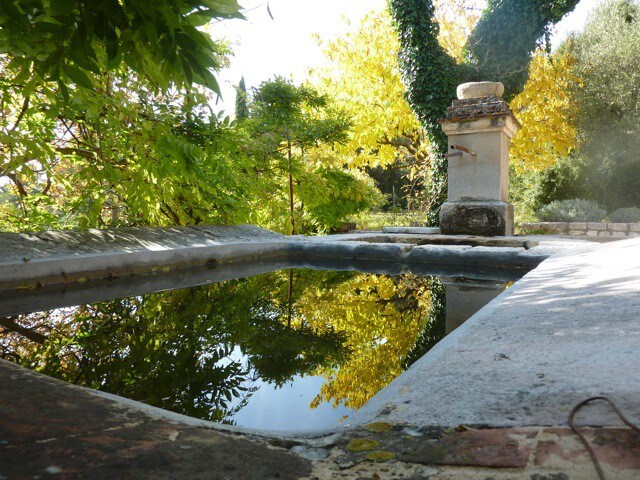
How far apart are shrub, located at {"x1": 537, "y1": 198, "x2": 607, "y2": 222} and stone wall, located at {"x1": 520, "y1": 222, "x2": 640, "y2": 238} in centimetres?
181

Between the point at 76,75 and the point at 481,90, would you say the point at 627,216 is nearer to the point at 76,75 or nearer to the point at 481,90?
the point at 481,90

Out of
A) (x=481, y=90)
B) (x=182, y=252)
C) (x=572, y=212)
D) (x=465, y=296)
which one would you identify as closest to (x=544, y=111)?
(x=572, y=212)

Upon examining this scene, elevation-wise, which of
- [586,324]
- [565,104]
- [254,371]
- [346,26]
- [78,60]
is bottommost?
[254,371]

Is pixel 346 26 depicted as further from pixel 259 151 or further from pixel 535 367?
pixel 535 367

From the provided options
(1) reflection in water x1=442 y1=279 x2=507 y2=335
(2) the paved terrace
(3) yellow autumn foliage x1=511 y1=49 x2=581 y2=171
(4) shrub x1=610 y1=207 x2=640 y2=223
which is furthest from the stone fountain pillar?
(4) shrub x1=610 y1=207 x2=640 y2=223

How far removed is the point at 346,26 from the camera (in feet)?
48.5

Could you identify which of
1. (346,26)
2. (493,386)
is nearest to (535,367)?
(493,386)

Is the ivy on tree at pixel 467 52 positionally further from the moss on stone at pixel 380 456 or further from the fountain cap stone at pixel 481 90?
the moss on stone at pixel 380 456

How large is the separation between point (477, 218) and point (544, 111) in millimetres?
8873

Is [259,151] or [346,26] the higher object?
[346,26]

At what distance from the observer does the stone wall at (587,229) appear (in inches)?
406

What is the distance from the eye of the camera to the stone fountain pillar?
7.04 metres

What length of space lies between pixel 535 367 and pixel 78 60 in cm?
157

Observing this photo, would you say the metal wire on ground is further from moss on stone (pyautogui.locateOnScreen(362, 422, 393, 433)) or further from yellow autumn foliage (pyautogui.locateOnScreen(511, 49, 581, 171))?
yellow autumn foliage (pyautogui.locateOnScreen(511, 49, 581, 171))
